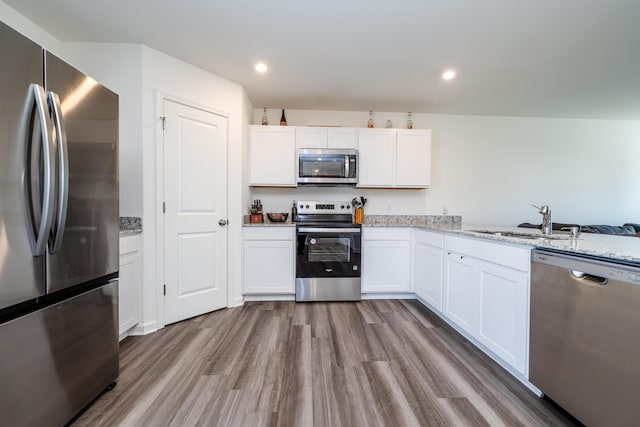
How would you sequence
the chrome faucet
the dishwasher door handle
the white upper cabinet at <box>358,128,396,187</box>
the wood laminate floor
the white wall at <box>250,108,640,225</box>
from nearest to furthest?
the dishwasher door handle → the wood laminate floor → the chrome faucet → the white upper cabinet at <box>358,128,396,187</box> → the white wall at <box>250,108,640,225</box>

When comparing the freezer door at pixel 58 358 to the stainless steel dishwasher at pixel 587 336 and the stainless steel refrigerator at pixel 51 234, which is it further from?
the stainless steel dishwasher at pixel 587 336

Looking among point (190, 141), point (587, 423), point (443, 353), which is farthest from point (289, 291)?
point (587, 423)

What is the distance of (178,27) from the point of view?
192cm

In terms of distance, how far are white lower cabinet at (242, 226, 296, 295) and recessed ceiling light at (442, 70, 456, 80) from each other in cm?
225

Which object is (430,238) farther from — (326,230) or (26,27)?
(26,27)

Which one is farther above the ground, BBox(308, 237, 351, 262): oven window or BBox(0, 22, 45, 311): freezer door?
BBox(0, 22, 45, 311): freezer door

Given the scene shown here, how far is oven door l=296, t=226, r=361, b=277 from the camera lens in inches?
113

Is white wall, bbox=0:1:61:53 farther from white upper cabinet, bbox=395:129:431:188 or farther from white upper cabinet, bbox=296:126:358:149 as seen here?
white upper cabinet, bbox=395:129:431:188

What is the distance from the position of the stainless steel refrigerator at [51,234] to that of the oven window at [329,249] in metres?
1.85

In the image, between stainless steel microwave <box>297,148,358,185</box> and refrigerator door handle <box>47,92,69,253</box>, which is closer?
refrigerator door handle <box>47,92,69,253</box>

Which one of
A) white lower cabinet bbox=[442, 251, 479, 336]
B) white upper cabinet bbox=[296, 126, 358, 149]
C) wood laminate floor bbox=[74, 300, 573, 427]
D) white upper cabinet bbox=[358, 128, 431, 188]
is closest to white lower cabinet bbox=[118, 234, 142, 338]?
wood laminate floor bbox=[74, 300, 573, 427]

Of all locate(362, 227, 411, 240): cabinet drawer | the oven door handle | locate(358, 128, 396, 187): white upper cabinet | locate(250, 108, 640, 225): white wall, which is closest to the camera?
the oven door handle

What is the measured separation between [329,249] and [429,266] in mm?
1098

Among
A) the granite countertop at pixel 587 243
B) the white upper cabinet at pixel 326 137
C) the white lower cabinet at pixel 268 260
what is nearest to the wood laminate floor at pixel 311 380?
the white lower cabinet at pixel 268 260
